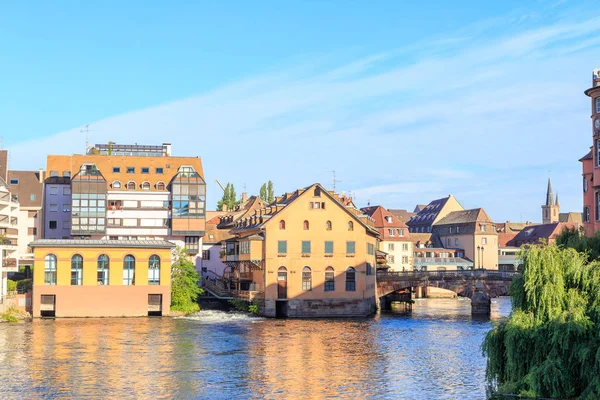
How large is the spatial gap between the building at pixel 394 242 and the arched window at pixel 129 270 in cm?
6492

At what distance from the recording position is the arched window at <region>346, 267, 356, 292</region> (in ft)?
303

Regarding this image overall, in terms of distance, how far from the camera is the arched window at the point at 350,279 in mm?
92312

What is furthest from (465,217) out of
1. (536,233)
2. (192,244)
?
(192,244)

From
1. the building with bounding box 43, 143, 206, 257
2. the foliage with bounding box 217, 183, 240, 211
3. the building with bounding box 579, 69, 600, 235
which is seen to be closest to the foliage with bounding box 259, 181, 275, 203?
the foliage with bounding box 217, 183, 240, 211

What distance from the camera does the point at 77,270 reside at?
86125 millimetres

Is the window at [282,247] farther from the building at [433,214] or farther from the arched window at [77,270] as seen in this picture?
the building at [433,214]

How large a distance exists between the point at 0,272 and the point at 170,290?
1764cm

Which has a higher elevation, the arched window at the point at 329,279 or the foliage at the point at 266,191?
the foliage at the point at 266,191

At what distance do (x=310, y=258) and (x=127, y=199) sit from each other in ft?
103

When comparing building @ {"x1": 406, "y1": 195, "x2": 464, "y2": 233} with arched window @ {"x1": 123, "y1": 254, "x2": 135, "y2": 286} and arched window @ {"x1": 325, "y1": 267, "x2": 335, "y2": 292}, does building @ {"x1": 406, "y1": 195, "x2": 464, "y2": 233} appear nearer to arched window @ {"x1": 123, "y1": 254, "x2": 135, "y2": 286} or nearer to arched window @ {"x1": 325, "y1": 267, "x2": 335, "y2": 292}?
arched window @ {"x1": 325, "y1": 267, "x2": 335, "y2": 292}

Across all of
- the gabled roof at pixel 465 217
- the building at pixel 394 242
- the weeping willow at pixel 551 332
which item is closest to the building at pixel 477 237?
the gabled roof at pixel 465 217

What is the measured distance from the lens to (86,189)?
351 feet

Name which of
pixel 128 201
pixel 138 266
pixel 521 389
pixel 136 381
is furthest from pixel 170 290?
pixel 521 389

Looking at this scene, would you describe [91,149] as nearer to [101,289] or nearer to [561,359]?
[101,289]
